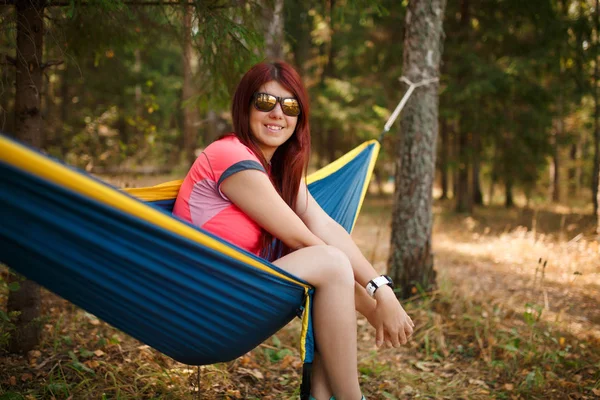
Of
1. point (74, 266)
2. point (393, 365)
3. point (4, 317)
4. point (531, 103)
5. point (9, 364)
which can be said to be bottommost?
point (393, 365)

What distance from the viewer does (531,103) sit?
261 inches

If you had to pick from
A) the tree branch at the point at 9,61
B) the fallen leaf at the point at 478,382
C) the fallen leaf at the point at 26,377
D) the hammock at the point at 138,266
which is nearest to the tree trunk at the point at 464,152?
the fallen leaf at the point at 478,382

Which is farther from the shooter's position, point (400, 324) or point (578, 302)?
point (578, 302)

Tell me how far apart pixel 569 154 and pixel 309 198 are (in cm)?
1515

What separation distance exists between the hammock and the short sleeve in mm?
295

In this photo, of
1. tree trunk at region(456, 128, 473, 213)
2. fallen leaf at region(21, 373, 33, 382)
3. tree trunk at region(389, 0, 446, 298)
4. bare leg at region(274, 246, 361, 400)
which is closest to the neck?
bare leg at region(274, 246, 361, 400)

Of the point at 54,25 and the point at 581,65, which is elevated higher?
the point at 581,65

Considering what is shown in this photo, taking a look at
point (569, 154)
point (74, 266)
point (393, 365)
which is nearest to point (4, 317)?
point (74, 266)

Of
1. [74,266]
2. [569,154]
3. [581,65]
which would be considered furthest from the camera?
Result: [569,154]

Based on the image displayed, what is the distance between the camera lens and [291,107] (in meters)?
1.56

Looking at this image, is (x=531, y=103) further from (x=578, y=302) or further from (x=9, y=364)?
(x=9, y=364)

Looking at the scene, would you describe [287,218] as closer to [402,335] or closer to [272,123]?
[272,123]

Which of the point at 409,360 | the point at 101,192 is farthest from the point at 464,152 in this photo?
the point at 101,192

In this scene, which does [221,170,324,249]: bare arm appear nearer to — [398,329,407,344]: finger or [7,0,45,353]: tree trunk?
[398,329,407,344]: finger
